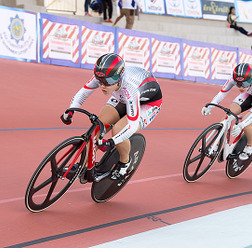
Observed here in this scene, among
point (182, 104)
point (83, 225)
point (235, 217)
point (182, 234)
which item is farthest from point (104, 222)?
point (182, 104)

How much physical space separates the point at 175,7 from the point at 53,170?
17.5 m

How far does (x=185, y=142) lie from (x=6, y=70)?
4.88m

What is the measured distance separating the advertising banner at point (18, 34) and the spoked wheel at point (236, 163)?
7.17m

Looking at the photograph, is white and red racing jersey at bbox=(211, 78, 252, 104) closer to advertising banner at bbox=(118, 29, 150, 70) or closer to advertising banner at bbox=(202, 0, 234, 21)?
advertising banner at bbox=(118, 29, 150, 70)

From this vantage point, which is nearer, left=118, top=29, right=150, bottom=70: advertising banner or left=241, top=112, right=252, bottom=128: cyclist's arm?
left=241, top=112, right=252, bottom=128: cyclist's arm

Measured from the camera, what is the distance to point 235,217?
3498 millimetres

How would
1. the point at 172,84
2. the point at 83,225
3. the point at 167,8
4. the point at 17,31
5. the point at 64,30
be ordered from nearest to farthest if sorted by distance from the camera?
1. the point at 83,225
2. the point at 17,31
3. the point at 64,30
4. the point at 172,84
5. the point at 167,8

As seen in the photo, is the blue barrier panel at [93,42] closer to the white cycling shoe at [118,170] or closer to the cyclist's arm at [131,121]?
the white cycling shoe at [118,170]

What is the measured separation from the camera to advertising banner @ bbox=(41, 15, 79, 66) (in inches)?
452

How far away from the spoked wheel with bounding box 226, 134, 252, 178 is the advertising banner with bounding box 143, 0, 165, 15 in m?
14.7

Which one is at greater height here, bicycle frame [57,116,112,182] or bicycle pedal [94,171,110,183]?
bicycle frame [57,116,112,182]

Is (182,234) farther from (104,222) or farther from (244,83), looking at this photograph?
(244,83)

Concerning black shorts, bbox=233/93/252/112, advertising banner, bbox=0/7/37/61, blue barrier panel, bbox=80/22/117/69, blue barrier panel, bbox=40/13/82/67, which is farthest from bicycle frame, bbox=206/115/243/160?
blue barrier panel, bbox=80/22/117/69

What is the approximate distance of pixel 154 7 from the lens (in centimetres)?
1914
